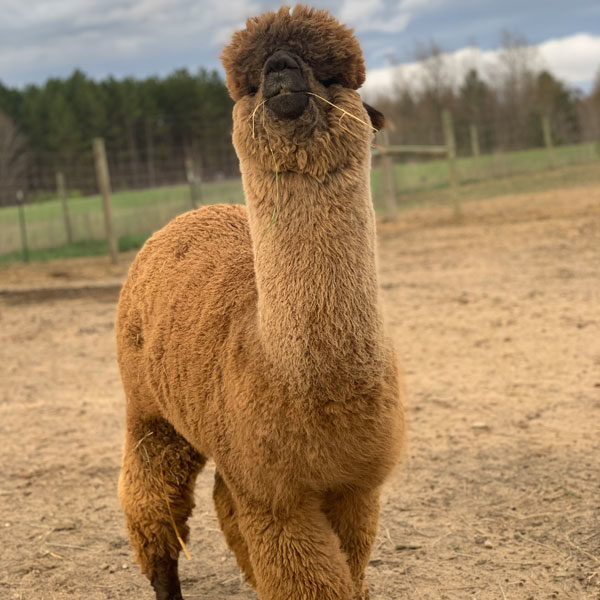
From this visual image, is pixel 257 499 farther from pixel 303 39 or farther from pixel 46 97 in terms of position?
pixel 46 97

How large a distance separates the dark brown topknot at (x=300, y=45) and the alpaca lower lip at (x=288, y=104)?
0.38ft

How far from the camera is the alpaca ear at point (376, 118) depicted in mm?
2086

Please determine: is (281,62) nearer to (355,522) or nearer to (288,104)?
(288,104)

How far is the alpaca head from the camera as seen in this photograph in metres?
1.82

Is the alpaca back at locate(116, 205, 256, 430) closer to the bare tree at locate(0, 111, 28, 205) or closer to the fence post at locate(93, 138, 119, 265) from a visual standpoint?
the fence post at locate(93, 138, 119, 265)

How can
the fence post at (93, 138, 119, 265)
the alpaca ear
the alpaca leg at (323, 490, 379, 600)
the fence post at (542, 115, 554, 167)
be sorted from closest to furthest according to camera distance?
the alpaca ear → the alpaca leg at (323, 490, 379, 600) → the fence post at (93, 138, 119, 265) → the fence post at (542, 115, 554, 167)

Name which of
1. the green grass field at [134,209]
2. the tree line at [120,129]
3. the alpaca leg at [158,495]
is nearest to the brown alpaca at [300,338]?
the alpaca leg at [158,495]

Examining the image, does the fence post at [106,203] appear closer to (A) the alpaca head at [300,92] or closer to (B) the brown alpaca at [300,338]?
(B) the brown alpaca at [300,338]

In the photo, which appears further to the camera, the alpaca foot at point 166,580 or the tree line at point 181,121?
the tree line at point 181,121

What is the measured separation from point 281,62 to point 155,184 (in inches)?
598


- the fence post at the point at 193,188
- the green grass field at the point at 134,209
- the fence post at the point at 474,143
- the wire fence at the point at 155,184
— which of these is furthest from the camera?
the fence post at the point at 474,143

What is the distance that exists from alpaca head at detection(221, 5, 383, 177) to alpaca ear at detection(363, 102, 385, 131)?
13 centimetres

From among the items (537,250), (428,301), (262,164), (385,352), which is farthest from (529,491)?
(537,250)

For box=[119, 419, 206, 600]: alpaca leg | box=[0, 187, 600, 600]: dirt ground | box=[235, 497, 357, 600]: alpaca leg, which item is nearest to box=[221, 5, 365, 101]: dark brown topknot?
box=[235, 497, 357, 600]: alpaca leg
